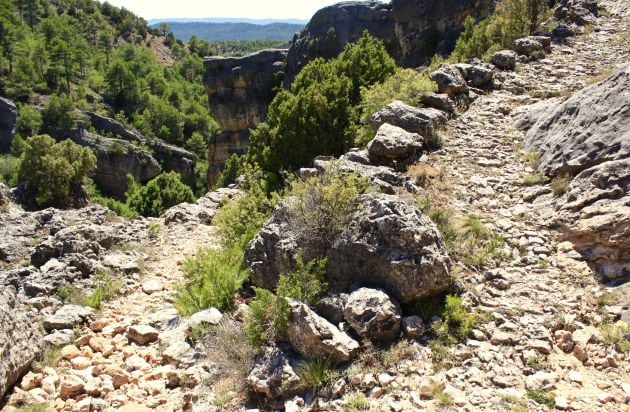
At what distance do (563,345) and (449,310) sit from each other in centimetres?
126

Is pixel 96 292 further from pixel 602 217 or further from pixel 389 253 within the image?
pixel 602 217

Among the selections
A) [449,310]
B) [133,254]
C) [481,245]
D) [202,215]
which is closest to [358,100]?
[202,215]

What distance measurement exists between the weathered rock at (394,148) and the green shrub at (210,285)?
3605mm

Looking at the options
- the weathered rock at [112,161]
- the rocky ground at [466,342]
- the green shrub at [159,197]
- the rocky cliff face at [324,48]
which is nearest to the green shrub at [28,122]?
the weathered rock at [112,161]

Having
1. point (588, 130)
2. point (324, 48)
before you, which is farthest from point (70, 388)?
point (324, 48)

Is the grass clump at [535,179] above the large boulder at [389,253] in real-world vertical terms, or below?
above

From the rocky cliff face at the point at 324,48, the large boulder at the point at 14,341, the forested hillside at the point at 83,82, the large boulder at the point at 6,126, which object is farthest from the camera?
the forested hillside at the point at 83,82

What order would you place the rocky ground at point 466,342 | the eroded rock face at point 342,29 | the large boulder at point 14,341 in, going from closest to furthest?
the rocky ground at point 466,342 → the large boulder at point 14,341 → the eroded rock face at point 342,29

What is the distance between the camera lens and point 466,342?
5184mm

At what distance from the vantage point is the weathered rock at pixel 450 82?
40.9 ft

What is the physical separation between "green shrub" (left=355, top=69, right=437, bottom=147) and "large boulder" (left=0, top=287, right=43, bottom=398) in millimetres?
8261

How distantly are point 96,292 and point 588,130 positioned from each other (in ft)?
31.0

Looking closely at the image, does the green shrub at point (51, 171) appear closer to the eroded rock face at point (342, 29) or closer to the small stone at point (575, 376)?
the eroded rock face at point (342, 29)

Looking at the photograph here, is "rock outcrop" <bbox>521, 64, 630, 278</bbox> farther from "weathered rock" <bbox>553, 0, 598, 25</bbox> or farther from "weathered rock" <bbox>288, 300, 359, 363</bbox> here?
"weathered rock" <bbox>553, 0, 598, 25</bbox>
